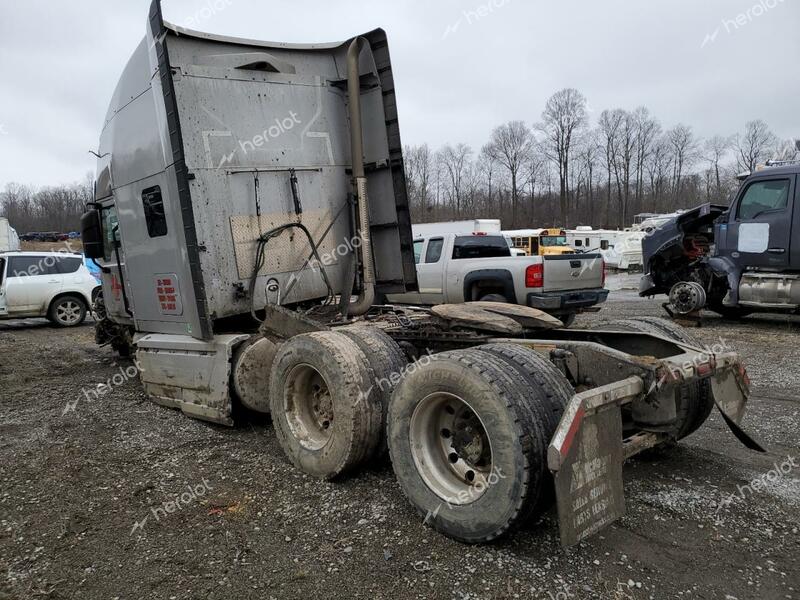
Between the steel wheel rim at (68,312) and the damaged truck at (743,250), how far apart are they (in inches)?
537

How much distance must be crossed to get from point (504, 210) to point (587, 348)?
219 feet

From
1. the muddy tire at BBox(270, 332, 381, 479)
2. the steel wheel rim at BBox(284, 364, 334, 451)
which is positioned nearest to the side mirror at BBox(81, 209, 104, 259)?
the muddy tire at BBox(270, 332, 381, 479)

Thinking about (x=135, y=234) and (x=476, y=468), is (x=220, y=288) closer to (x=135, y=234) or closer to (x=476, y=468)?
(x=135, y=234)

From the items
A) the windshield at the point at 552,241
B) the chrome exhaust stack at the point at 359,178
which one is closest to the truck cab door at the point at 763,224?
the chrome exhaust stack at the point at 359,178

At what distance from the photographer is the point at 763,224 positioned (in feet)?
33.1

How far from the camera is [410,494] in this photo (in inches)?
132

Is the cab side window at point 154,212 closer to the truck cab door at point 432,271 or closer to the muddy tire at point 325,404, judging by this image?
the muddy tire at point 325,404

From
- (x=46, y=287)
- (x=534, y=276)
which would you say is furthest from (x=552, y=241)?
(x=46, y=287)

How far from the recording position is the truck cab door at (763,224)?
9.80 m

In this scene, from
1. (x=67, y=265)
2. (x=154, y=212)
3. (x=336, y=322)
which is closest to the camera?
(x=336, y=322)

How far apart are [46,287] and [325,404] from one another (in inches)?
481

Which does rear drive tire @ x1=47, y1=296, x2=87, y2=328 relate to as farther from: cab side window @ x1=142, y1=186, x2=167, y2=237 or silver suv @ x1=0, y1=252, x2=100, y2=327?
cab side window @ x1=142, y1=186, x2=167, y2=237

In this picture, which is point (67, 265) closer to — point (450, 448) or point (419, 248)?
point (419, 248)

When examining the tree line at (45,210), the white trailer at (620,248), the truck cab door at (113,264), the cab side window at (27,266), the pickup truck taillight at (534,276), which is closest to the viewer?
the truck cab door at (113,264)
